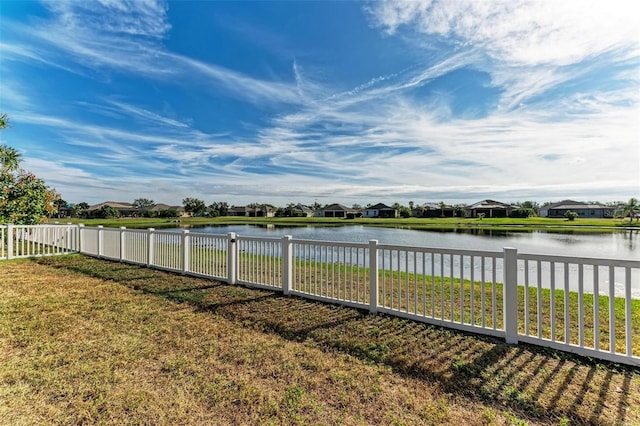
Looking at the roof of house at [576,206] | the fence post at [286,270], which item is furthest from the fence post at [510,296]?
the roof of house at [576,206]

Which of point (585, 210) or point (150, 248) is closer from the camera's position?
point (150, 248)

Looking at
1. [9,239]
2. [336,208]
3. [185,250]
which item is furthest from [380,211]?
[9,239]

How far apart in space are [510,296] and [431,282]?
298 cm

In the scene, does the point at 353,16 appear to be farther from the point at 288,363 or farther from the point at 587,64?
the point at 288,363

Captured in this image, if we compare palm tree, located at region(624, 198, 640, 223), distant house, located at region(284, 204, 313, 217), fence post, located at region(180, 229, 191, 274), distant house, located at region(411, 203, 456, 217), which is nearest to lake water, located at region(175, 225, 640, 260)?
fence post, located at region(180, 229, 191, 274)

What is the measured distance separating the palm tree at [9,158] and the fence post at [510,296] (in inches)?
702

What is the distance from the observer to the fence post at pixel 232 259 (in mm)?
5945

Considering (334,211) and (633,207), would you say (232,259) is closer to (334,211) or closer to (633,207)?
(633,207)

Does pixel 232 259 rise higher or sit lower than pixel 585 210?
lower

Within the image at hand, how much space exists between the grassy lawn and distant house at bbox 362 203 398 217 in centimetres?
6647

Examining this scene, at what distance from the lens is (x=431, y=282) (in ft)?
20.3

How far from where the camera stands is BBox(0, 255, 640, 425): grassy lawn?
206 cm

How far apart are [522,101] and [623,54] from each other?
5.07 metres

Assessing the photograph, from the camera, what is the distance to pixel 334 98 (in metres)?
16.1
